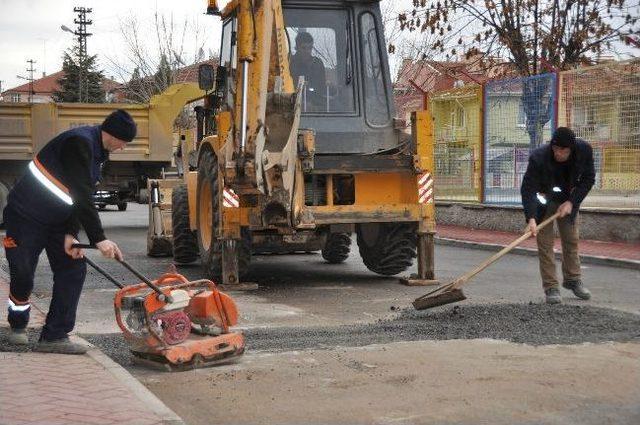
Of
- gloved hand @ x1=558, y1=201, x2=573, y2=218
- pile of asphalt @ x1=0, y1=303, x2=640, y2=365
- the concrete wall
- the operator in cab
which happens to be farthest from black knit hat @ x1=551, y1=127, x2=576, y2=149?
the concrete wall

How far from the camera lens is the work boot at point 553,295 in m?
8.75

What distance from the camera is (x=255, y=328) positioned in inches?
301

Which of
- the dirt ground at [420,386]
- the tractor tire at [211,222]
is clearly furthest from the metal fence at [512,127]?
the dirt ground at [420,386]

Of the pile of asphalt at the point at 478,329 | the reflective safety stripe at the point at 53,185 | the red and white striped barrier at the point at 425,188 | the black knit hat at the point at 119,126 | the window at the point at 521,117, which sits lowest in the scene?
the pile of asphalt at the point at 478,329

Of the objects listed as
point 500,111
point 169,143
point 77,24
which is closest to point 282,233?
point 500,111

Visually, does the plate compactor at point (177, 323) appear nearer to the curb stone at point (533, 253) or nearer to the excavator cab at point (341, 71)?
the excavator cab at point (341, 71)

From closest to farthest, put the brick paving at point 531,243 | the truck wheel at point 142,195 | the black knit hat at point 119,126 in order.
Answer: the black knit hat at point 119,126 → the brick paving at point 531,243 → the truck wheel at point 142,195

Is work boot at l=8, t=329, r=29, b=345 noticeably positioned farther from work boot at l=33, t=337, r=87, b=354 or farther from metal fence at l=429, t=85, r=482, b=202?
metal fence at l=429, t=85, r=482, b=202

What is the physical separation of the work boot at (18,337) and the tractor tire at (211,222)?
3857mm

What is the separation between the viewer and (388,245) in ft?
36.6

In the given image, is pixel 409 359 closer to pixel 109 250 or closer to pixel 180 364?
Answer: pixel 180 364

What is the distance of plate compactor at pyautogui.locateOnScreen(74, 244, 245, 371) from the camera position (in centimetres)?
593

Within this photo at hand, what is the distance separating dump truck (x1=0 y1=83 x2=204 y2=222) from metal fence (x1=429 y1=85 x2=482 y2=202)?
17.8 ft

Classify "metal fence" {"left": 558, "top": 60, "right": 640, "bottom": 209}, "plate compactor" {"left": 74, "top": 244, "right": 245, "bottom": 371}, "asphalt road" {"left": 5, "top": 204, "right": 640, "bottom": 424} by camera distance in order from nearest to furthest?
"asphalt road" {"left": 5, "top": 204, "right": 640, "bottom": 424}
"plate compactor" {"left": 74, "top": 244, "right": 245, "bottom": 371}
"metal fence" {"left": 558, "top": 60, "right": 640, "bottom": 209}
